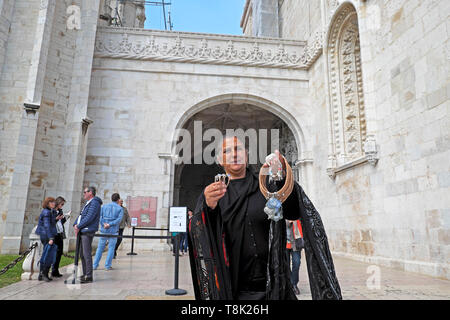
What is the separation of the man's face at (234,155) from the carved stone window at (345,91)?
833cm

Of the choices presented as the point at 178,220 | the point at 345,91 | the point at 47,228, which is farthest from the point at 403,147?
the point at 47,228

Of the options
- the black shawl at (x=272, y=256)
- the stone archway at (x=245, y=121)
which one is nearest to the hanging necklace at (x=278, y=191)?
the black shawl at (x=272, y=256)

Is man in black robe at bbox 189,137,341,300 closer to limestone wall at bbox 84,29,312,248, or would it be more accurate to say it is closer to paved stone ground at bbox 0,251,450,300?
paved stone ground at bbox 0,251,450,300

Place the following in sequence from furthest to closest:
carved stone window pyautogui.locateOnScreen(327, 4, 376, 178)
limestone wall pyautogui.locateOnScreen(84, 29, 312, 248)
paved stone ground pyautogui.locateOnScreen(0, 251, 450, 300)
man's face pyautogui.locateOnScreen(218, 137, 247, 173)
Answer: limestone wall pyautogui.locateOnScreen(84, 29, 312, 248) → carved stone window pyautogui.locateOnScreen(327, 4, 376, 178) → paved stone ground pyautogui.locateOnScreen(0, 251, 450, 300) → man's face pyautogui.locateOnScreen(218, 137, 247, 173)

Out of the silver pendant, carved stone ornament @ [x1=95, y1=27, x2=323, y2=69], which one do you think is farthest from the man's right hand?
carved stone ornament @ [x1=95, y1=27, x2=323, y2=69]

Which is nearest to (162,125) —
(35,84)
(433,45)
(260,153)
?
(35,84)

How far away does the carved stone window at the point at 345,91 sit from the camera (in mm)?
9742

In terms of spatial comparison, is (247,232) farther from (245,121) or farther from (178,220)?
(245,121)

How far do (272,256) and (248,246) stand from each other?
129mm

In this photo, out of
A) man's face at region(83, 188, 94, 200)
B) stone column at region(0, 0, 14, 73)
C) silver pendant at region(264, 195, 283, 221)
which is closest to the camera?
silver pendant at region(264, 195, 283, 221)

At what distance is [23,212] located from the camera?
8547 mm

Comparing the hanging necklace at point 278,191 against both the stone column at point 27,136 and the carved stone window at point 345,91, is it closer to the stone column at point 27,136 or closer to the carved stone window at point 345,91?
the carved stone window at point 345,91

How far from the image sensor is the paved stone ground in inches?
160
